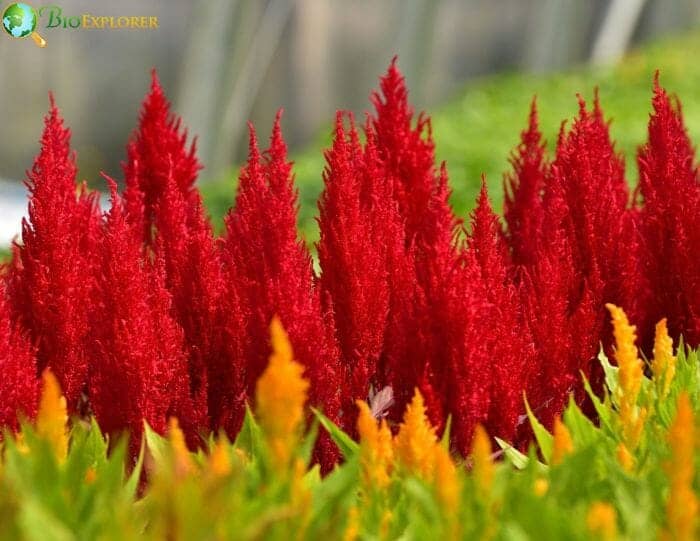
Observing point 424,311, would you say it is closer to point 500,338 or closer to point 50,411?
point 500,338

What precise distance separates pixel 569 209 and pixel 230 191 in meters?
7.64

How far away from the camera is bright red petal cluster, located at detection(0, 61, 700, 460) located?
5.71 feet

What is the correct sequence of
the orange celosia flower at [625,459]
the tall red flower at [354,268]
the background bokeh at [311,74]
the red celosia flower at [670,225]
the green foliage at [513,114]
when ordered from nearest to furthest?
1. the orange celosia flower at [625,459]
2. the tall red flower at [354,268]
3. the red celosia flower at [670,225]
4. the green foliage at [513,114]
5. the background bokeh at [311,74]

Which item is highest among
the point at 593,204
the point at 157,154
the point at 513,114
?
the point at 513,114

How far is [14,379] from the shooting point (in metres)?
1.71

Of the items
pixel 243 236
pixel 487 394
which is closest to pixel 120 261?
pixel 243 236

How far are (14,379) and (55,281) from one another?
7.8 inches

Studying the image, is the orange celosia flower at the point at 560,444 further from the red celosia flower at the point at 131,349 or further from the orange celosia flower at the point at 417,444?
the red celosia flower at the point at 131,349

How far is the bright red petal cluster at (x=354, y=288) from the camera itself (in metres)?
1.74

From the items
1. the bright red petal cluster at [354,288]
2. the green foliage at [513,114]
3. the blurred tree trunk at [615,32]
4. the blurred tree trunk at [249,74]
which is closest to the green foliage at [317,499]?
the bright red petal cluster at [354,288]

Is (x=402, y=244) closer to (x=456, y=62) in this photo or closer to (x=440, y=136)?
(x=440, y=136)

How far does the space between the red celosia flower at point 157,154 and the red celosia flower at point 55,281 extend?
31cm

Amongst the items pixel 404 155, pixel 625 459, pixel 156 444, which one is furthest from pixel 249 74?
pixel 625 459

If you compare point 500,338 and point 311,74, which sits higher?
point 311,74
